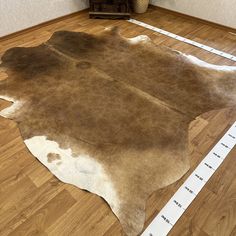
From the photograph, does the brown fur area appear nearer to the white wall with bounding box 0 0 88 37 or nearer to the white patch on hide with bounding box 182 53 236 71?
the white patch on hide with bounding box 182 53 236 71

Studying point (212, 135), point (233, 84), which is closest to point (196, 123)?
point (212, 135)

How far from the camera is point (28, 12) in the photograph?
2664 mm

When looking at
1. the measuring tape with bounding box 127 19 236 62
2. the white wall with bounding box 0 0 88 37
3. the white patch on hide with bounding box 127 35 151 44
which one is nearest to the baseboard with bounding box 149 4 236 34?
the measuring tape with bounding box 127 19 236 62

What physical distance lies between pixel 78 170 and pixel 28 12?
209 centimetres

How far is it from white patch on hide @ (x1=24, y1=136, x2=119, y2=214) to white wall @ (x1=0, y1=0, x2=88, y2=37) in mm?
1659

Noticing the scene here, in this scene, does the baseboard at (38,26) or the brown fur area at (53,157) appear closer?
the brown fur area at (53,157)

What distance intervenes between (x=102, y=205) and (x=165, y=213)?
318mm

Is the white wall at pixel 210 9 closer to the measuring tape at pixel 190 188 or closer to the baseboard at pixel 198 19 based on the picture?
the baseboard at pixel 198 19

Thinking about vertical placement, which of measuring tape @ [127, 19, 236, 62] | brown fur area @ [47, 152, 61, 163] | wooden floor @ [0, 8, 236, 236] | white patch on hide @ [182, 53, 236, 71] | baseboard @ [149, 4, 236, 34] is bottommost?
wooden floor @ [0, 8, 236, 236]

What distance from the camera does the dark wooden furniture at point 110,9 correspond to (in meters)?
2.99

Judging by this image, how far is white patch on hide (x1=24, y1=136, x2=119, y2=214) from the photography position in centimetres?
128

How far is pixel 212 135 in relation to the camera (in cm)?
160

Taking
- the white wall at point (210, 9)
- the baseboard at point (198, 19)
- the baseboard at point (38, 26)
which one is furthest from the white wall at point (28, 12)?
the white wall at point (210, 9)

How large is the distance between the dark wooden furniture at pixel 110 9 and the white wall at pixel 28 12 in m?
0.27
